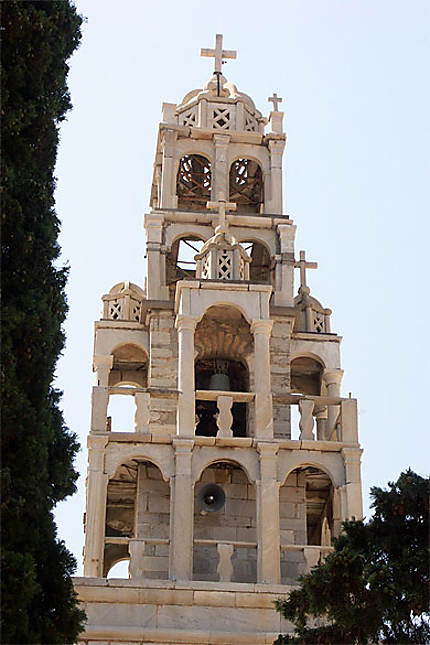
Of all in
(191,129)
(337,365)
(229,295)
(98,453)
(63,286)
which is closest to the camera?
→ (63,286)

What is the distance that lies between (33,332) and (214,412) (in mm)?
12326

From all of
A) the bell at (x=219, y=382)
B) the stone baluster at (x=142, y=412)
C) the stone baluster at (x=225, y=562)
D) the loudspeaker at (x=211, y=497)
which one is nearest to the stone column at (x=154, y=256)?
the bell at (x=219, y=382)

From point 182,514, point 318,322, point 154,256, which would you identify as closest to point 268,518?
point 182,514

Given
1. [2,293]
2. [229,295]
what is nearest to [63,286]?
[2,293]

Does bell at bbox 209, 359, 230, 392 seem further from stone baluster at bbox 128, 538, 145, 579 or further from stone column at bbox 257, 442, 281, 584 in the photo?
stone baluster at bbox 128, 538, 145, 579

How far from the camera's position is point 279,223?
28.6m

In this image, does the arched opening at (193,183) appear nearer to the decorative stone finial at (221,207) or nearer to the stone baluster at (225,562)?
the decorative stone finial at (221,207)

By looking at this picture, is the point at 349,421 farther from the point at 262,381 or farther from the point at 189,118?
the point at 189,118

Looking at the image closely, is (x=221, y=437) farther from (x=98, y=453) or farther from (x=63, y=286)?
(x=63, y=286)

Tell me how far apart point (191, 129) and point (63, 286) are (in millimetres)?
13362

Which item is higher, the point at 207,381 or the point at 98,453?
the point at 207,381

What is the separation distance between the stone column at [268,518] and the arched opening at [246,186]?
8.15 meters

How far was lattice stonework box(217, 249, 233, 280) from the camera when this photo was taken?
86.1 feet

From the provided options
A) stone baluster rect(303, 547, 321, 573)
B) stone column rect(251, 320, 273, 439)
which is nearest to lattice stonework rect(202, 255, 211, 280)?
stone column rect(251, 320, 273, 439)
